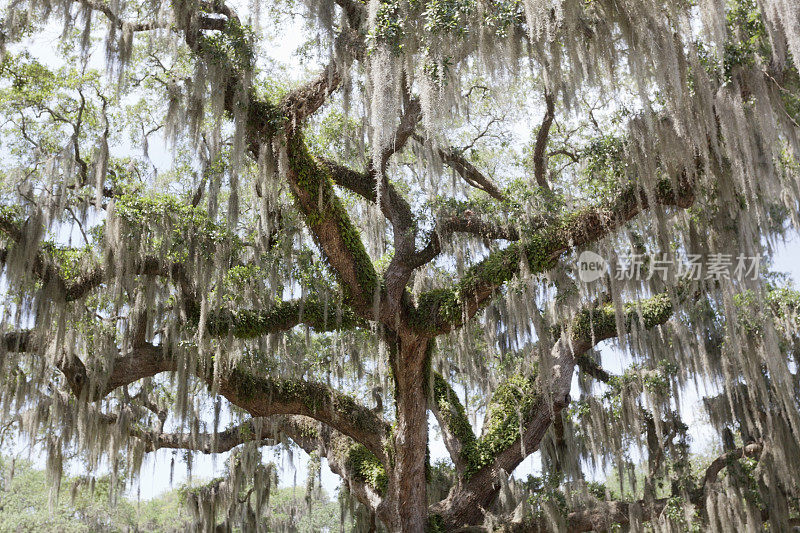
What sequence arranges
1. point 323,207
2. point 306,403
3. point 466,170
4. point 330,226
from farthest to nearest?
point 466,170 → point 306,403 → point 330,226 → point 323,207

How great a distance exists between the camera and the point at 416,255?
8320mm

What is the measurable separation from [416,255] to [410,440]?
2275 millimetres

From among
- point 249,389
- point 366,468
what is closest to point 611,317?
point 366,468

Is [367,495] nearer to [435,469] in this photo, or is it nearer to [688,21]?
[435,469]

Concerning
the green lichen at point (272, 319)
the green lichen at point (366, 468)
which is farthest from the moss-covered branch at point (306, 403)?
the green lichen at point (272, 319)

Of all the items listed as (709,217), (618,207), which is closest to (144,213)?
(618,207)

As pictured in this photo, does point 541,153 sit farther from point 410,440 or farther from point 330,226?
point 410,440

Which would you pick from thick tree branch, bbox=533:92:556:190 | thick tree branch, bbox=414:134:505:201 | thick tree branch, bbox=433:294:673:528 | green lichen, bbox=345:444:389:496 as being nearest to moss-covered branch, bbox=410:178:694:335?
thick tree branch, bbox=433:294:673:528

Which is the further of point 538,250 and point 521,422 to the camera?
point 521,422

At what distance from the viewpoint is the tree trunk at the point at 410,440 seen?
26.6 feet

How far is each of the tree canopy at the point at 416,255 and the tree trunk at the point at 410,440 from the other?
0.11 feet

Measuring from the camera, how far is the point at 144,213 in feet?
25.4

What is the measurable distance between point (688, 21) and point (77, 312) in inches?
293

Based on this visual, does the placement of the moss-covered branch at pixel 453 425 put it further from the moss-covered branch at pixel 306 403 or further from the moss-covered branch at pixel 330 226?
the moss-covered branch at pixel 330 226
